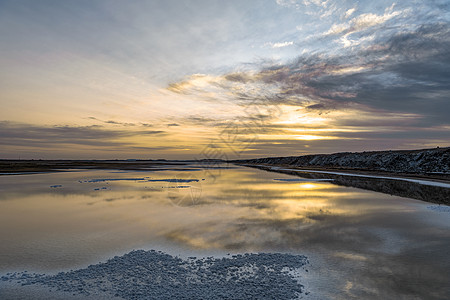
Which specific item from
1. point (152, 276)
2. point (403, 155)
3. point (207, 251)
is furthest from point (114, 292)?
point (403, 155)

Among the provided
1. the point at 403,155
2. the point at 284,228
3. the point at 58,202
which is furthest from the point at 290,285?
the point at 403,155

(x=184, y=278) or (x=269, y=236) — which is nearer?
(x=184, y=278)

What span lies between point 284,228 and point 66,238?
31.0ft

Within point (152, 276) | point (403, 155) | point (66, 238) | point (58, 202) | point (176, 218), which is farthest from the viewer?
point (403, 155)

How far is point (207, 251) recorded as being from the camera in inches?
376

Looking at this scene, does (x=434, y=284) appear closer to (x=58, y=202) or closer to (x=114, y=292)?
(x=114, y=292)

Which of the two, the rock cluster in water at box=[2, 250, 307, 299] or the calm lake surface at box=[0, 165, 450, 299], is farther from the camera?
the calm lake surface at box=[0, 165, 450, 299]

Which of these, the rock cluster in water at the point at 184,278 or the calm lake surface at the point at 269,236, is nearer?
the rock cluster in water at the point at 184,278

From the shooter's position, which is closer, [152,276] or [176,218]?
[152,276]

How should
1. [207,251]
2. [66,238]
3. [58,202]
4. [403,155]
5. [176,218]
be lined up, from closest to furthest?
[207,251] < [66,238] < [176,218] < [58,202] < [403,155]

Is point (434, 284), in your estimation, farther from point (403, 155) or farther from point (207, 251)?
point (403, 155)

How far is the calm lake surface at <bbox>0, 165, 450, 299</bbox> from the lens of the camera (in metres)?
7.39

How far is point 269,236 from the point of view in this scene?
11.4 meters

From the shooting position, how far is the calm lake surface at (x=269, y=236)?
7391 millimetres
